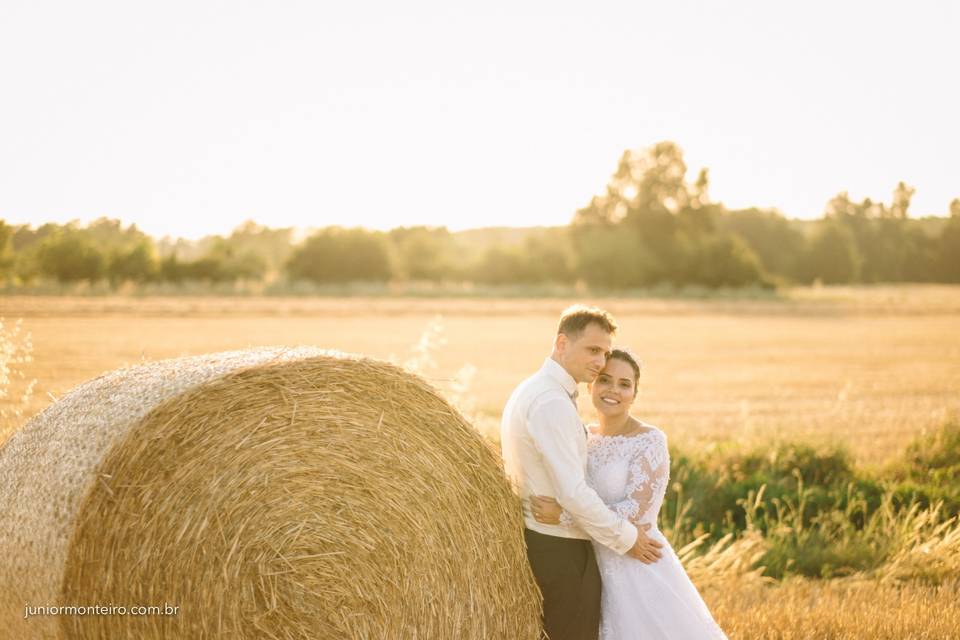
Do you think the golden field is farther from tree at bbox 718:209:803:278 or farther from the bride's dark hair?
tree at bbox 718:209:803:278

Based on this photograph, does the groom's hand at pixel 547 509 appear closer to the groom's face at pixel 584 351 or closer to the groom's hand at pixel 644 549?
the groom's hand at pixel 644 549

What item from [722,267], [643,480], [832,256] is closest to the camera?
[643,480]

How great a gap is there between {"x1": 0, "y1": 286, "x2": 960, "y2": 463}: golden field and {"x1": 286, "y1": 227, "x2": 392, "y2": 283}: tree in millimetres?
7931

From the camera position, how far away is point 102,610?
3.56 meters

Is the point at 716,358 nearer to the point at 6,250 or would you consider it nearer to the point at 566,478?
the point at 6,250

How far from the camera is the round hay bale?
3.61 metres

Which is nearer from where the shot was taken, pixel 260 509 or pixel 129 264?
pixel 260 509

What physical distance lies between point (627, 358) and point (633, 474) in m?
0.59

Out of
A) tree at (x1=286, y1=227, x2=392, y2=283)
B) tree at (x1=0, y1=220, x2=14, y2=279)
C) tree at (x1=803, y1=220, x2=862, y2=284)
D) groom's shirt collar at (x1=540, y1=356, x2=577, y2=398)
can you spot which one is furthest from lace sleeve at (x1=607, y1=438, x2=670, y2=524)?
tree at (x1=803, y1=220, x2=862, y2=284)

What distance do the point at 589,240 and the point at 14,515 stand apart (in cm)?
5583

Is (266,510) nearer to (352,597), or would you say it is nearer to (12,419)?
(352,597)

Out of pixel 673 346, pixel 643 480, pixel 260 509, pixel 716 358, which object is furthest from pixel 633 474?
pixel 673 346

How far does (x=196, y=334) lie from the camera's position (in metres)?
22.6

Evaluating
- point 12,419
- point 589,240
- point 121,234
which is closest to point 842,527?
point 12,419
